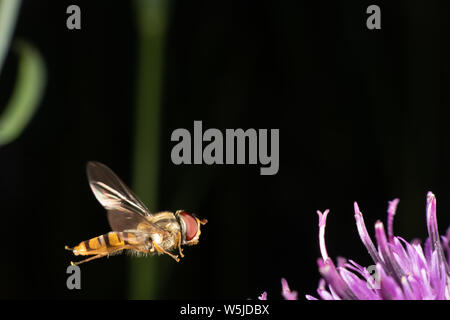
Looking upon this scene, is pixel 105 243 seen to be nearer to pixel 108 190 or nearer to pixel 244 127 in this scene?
pixel 108 190

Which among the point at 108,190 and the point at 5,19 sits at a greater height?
the point at 5,19

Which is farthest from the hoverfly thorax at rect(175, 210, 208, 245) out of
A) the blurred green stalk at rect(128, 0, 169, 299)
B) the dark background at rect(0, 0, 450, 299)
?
the dark background at rect(0, 0, 450, 299)

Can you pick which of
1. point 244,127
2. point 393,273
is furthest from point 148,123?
point 393,273

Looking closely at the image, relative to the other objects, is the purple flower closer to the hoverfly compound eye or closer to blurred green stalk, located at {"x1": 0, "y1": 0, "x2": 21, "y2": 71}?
the hoverfly compound eye

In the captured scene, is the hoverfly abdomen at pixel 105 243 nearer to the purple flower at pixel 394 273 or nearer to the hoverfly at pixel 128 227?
the hoverfly at pixel 128 227

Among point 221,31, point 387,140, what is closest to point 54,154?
point 221,31

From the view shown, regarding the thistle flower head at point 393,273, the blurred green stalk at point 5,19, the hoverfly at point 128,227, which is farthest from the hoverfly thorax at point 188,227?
the blurred green stalk at point 5,19
